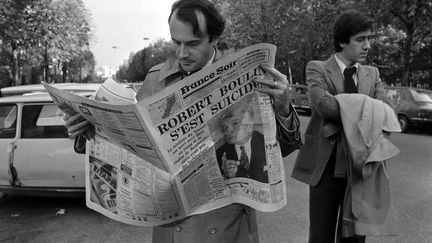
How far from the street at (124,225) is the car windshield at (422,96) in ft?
25.9

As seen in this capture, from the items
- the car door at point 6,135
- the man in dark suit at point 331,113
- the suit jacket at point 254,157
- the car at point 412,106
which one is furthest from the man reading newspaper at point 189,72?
the car at point 412,106

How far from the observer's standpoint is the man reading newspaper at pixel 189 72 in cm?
156

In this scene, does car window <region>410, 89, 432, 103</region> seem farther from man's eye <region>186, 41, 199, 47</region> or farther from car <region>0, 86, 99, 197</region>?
man's eye <region>186, 41, 199, 47</region>

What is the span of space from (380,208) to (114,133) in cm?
159

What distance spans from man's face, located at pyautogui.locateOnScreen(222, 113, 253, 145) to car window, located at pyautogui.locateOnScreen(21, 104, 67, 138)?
4244mm

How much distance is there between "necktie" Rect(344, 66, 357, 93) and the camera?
2.48 metres

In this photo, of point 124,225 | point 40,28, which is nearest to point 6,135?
point 124,225

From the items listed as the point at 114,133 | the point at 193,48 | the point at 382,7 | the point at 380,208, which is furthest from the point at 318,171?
the point at 382,7

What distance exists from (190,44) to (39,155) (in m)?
4.23

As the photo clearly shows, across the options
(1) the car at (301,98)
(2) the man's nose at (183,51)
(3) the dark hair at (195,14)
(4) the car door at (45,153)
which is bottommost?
(1) the car at (301,98)

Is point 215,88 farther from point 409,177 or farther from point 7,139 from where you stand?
point 409,177

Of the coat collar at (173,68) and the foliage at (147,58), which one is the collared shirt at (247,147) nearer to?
the coat collar at (173,68)

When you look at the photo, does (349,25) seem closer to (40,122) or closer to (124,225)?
(124,225)

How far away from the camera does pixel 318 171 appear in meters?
2.54
